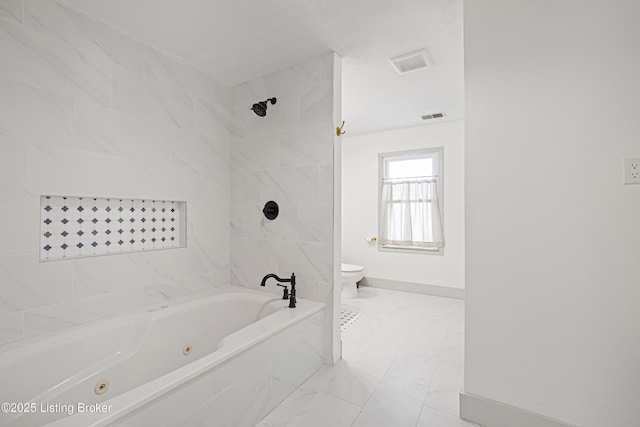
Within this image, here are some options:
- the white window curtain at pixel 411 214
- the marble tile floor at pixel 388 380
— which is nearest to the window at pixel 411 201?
the white window curtain at pixel 411 214

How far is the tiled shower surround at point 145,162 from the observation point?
1469mm

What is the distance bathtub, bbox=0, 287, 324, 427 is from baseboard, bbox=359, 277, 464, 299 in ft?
7.27

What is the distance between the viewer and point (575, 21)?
4.35 feet

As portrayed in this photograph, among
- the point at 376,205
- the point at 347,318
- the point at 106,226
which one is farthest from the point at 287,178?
the point at 376,205

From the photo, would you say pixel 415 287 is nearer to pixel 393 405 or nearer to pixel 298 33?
pixel 393 405

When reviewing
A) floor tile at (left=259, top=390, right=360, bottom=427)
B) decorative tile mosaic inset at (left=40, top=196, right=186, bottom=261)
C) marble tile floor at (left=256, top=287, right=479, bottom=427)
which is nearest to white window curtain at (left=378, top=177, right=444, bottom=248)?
marble tile floor at (left=256, top=287, right=479, bottom=427)

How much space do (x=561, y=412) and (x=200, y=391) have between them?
1.69 meters

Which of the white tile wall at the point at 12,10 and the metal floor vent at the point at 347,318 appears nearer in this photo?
the white tile wall at the point at 12,10

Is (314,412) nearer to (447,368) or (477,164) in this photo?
(447,368)

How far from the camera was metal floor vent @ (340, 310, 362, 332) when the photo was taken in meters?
2.84

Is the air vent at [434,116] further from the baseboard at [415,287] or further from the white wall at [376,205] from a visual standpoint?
the baseboard at [415,287]

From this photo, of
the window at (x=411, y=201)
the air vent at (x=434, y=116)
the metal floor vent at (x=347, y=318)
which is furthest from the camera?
the window at (x=411, y=201)

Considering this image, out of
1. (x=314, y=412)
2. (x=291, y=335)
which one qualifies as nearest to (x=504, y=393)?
(x=314, y=412)

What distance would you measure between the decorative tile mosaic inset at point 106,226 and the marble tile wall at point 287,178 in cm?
57
